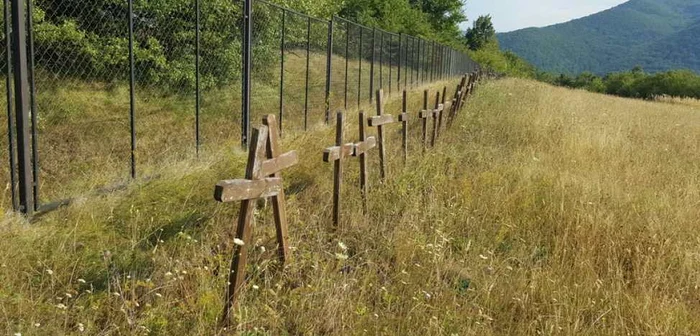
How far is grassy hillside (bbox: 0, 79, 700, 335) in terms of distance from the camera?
3232mm

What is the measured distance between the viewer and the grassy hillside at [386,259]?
3.23 metres

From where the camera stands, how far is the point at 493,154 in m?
8.03

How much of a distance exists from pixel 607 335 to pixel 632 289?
858 millimetres

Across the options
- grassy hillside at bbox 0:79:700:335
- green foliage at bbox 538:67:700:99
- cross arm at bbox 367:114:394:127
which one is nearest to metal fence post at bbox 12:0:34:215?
grassy hillside at bbox 0:79:700:335

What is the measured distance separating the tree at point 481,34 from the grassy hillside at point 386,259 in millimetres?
92657

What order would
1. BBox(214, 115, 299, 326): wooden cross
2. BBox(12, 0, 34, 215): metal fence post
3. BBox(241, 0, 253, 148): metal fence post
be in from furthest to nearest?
BBox(241, 0, 253, 148): metal fence post < BBox(12, 0, 34, 215): metal fence post < BBox(214, 115, 299, 326): wooden cross

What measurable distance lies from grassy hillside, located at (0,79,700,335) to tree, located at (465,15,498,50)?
92.7m

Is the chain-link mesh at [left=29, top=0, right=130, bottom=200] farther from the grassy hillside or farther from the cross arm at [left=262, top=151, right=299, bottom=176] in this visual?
the cross arm at [left=262, top=151, right=299, bottom=176]

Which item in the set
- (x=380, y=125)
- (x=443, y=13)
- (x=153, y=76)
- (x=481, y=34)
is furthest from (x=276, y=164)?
(x=481, y=34)

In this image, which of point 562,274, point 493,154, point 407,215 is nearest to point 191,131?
point 493,154

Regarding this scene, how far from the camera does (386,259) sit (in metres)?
4.29

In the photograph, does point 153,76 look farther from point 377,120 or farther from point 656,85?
point 656,85

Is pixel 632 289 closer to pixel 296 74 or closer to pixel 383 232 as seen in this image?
pixel 383 232

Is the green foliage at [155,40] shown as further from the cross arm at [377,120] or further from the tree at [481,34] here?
the tree at [481,34]
